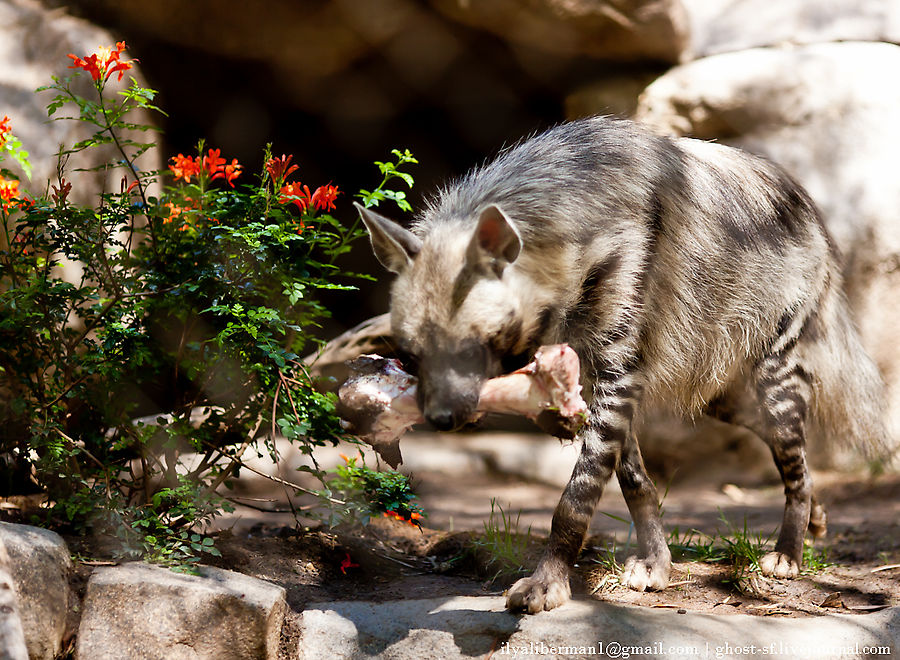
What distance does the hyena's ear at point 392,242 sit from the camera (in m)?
2.50

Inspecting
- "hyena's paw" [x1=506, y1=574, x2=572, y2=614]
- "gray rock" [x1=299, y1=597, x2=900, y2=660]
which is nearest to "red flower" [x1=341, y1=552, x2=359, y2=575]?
"gray rock" [x1=299, y1=597, x2=900, y2=660]

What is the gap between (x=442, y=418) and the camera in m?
2.27

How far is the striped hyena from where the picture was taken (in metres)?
2.41

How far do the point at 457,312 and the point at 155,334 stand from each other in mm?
1095

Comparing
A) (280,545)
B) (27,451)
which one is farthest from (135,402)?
(280,545)

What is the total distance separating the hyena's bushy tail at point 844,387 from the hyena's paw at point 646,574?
1.08 m

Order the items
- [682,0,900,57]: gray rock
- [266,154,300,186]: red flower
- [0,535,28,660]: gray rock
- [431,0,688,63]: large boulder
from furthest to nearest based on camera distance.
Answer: [682,0,900,57]: gray rock → [431,0,688,63]: large boulder → [266,154,300,186]: red flower → [0,535,28,660]: gray rock

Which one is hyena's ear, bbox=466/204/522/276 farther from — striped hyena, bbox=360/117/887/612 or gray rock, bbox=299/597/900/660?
gray rock, bbox=299/597/900/660

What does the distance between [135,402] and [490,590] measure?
4.34 feet

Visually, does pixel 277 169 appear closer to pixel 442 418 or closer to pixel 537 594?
pixel 442 418

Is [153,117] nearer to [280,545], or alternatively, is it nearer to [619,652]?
[280,545]

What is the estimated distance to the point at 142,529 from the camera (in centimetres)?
256

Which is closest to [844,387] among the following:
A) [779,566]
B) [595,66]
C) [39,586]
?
[779,566]

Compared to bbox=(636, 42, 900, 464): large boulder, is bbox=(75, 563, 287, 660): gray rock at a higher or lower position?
lower
